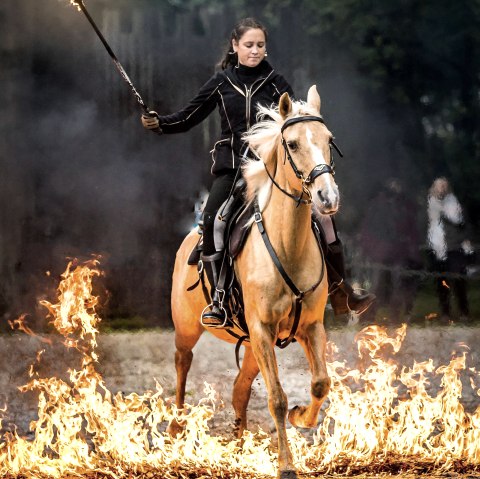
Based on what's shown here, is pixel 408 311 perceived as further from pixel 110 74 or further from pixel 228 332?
pixel 228 332

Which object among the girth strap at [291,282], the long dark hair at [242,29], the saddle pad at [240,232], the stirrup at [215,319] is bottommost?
the stirrup at [215,319]

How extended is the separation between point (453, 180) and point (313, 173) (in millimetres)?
9620

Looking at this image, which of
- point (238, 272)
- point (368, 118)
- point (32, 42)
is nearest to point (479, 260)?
point (368, 118)

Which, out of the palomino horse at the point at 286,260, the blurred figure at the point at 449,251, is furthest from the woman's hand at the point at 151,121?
the blurred figure at the point at 449,251

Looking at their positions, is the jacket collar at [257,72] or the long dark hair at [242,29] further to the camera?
the jacket collar at [257,72]

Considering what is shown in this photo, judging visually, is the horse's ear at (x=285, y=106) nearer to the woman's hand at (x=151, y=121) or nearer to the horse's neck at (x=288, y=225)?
the horse's neck at (x=288, y=225)

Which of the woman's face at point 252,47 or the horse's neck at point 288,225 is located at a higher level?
the woman's face at point 252,47

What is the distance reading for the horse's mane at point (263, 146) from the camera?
5.88m

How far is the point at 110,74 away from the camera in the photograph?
49.4ft

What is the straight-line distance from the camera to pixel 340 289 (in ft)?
22.6

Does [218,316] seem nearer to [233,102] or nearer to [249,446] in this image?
[249,446]

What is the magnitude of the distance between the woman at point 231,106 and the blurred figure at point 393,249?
24.0 feet

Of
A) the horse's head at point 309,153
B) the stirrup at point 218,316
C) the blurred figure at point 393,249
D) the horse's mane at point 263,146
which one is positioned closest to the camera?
the horse's head at point 309,153

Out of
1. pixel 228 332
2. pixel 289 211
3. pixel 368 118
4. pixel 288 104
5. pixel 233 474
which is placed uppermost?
pixel 368 118
